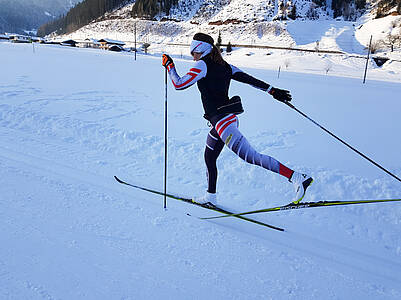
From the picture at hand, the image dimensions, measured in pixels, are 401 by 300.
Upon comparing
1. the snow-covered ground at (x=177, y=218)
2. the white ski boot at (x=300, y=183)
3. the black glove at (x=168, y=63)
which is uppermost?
the black glove at (x=168, y=63)

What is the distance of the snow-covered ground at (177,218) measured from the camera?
2279 millimetres

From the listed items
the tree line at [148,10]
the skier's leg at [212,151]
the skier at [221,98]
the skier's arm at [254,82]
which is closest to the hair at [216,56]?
the skier at [221,98]

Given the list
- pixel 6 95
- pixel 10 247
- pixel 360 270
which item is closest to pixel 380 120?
pixel 360 270

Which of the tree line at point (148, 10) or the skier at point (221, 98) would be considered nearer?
the skier at point (221, 98)

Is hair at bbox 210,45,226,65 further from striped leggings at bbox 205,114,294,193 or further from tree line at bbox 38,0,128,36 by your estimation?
tree line at bbox 38,0,128,36

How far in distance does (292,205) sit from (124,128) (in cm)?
404

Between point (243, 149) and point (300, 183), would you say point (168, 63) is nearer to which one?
point (243, 149)

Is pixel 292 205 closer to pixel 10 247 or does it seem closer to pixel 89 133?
pixel 10 247

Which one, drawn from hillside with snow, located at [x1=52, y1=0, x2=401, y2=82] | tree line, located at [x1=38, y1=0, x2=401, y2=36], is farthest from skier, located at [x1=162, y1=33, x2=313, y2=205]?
tree line, located at [x1=38, y1=0, x2=401, y2=36]

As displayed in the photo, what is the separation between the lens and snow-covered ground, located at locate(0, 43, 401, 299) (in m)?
2.28

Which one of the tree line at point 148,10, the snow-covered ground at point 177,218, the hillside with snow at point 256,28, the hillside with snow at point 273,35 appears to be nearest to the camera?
the snow-covered ground at point 177,218

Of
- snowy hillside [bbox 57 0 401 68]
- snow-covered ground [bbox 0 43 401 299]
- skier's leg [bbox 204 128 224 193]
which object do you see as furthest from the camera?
snowy hillside [bbox 57 0 401 68]

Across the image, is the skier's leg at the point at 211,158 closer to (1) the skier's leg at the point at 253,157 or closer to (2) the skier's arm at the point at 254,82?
(1) the skier's leg at the point at 253,157

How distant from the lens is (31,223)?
2.83 meters
